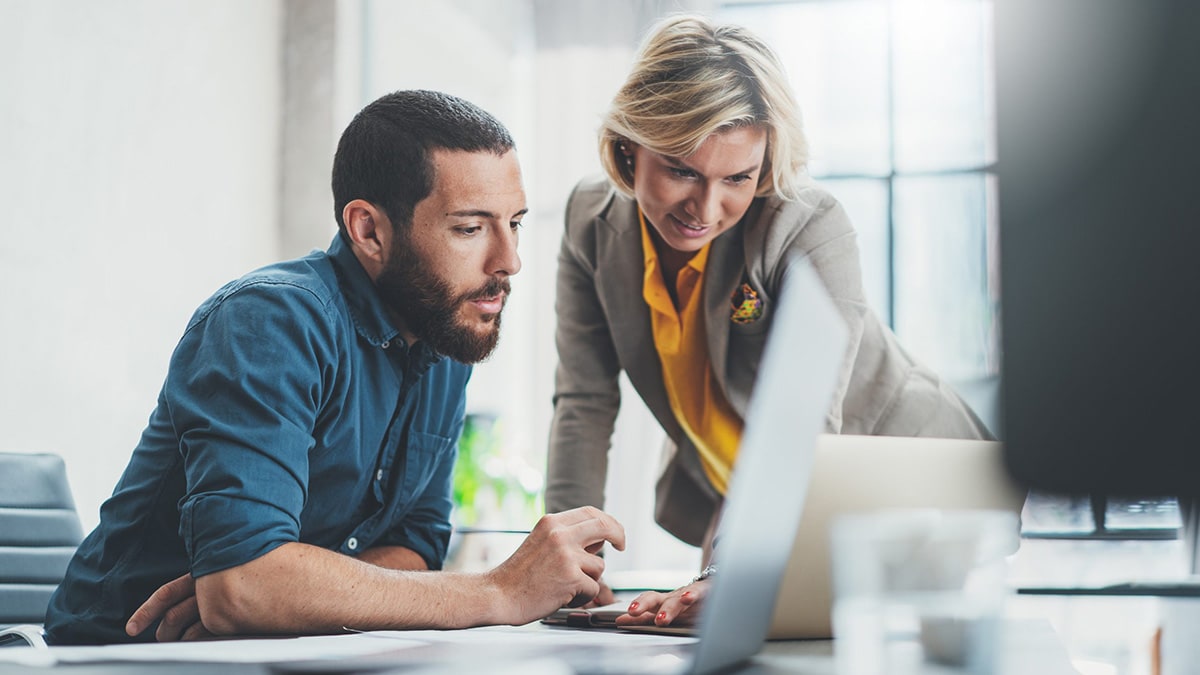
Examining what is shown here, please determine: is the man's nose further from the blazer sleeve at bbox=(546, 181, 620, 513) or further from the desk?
the desk

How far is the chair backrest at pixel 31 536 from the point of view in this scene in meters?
1.48

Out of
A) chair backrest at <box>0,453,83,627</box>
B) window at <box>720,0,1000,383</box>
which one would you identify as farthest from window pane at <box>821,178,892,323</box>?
chair backrest at <box>0,453,83,627</box>

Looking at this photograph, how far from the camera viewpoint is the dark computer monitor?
373 mm

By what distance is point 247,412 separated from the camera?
0.95 m

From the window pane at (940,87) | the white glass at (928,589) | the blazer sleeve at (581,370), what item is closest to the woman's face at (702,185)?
the blazer sleeve at (581,370)

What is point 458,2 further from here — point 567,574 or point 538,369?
point 567,574

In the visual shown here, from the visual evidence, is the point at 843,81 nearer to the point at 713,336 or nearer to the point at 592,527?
the point at 713,336

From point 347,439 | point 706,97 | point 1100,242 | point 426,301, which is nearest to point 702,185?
point 706,97

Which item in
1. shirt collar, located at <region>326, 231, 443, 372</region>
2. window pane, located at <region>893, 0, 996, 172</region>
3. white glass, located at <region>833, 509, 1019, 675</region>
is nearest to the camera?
white glass, located at <region>833, 509, 1019, 675</region>

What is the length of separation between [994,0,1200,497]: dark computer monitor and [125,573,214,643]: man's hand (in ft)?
2.65

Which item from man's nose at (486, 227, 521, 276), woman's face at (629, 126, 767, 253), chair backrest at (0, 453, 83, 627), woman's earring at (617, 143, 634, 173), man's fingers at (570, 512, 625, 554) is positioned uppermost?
woman's earring at (617, 143, 634, 173)

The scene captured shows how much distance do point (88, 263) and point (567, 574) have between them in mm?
2264

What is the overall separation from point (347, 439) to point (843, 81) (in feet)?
10.1

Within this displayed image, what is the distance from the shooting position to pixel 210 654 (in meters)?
0.58
